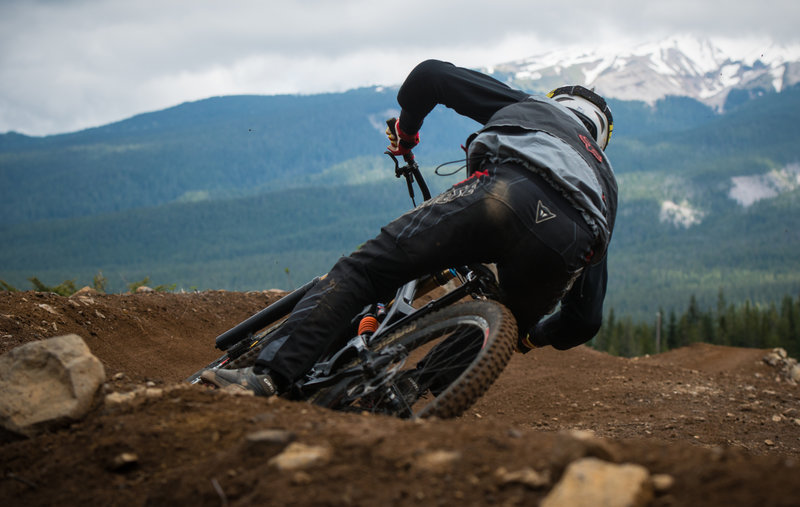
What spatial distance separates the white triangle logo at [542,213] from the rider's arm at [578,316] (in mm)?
1322

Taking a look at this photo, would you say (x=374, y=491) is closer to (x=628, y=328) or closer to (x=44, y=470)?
(x=44, y=470)

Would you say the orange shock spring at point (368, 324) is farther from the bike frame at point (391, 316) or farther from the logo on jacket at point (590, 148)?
the logo on jacket at point (590, 148)

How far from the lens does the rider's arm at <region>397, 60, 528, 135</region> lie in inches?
189

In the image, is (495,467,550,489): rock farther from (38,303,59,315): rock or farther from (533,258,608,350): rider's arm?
(38,303,59,315): rock

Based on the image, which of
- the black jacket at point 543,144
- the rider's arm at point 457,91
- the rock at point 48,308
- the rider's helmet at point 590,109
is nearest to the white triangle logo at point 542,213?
the black jacket at point 543,144

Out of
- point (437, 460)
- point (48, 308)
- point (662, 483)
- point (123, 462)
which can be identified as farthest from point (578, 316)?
point (48, 308)

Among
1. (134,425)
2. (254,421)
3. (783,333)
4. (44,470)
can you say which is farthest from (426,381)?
(783,333)

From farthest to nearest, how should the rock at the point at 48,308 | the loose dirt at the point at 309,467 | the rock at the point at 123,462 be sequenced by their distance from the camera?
the rock at the point at 48,308
the rock at the point at 123,462
the loose dirt at the point at 309,467

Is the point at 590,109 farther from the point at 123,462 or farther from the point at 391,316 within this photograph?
the point at 123,462

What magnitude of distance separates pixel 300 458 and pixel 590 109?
329 cm

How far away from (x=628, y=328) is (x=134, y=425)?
5972 cm

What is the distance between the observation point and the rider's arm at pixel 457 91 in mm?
4812

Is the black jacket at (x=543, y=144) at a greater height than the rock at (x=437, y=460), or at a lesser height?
greater

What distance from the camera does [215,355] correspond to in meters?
8.59
